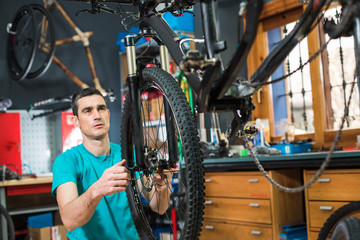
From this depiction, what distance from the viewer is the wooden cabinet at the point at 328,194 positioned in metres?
2.30

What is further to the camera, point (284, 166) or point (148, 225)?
point (284, 166)

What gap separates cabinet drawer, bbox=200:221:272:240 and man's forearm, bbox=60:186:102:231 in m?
1.49

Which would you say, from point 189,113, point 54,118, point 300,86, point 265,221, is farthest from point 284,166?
point 54,118

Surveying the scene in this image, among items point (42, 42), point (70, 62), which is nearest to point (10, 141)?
point (42, 42)

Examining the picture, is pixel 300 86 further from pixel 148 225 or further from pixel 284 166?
pixel 148 225

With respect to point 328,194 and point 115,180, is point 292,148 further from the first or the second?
point 115,180

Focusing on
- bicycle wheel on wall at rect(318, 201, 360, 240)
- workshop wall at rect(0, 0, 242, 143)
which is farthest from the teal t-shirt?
workshop wall at rect(0, 0, 242, 143)

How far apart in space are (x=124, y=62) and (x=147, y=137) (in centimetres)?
332

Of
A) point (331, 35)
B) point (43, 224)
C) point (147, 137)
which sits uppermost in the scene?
point (331, 35)

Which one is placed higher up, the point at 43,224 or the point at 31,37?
the point at 31,37

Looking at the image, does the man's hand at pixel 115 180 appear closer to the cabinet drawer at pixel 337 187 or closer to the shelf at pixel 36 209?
the cabinet drawer at pixel 337 187

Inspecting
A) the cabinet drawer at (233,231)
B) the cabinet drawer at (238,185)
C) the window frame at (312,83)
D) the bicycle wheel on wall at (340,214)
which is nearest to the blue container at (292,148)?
the window frame at (312,83)

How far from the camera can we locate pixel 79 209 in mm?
1499

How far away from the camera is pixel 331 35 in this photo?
896mm
